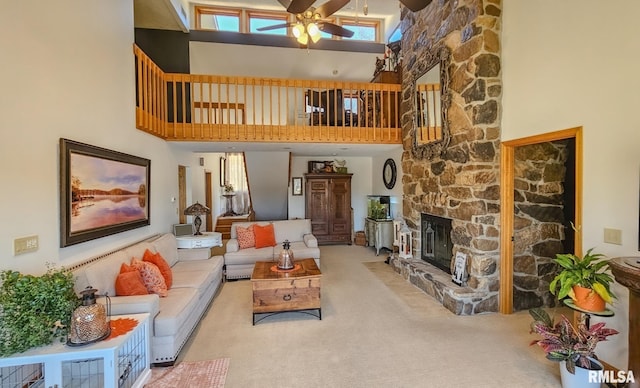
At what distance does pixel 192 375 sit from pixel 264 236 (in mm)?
2823

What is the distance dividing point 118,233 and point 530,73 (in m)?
4.72

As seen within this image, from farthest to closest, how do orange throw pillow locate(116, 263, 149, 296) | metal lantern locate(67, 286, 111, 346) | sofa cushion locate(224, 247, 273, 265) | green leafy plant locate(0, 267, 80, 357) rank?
1. sofa cushion locate(224, 247, 273, 265)
2. orange throw pillow locate(116, 263, 149, 296)
3. metal lantern locate(67, 286, 111, 346)
4. green leafy plant locate(0, 267, 80, 357)

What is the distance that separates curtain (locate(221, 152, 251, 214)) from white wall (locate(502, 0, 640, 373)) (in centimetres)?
897

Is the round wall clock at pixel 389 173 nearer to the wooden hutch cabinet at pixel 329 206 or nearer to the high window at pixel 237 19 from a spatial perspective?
the wooden hutch cabinet at pixel 329 206

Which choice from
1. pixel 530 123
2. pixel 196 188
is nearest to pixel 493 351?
pixel 530 123

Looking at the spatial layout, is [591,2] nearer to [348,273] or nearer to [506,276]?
[506,276]

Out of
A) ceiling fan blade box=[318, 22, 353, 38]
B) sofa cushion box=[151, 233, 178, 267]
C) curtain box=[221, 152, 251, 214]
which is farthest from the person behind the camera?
curtain box=[221, 152, 251, 214]

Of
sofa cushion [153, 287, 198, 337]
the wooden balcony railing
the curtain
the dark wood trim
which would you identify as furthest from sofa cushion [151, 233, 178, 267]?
the curtain

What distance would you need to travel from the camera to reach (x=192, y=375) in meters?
→ 2.31

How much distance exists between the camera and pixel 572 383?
1995mm

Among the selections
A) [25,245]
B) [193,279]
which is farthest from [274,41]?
[25,245]

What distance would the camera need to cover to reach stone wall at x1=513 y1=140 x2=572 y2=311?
3473 mm

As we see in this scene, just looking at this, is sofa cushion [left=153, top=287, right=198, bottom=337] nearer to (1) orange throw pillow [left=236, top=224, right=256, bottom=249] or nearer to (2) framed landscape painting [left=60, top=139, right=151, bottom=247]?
(2) framed landscape painting [left=60, top=139, right=151, bottom=247]

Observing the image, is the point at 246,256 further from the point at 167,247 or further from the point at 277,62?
the point at 277,62
